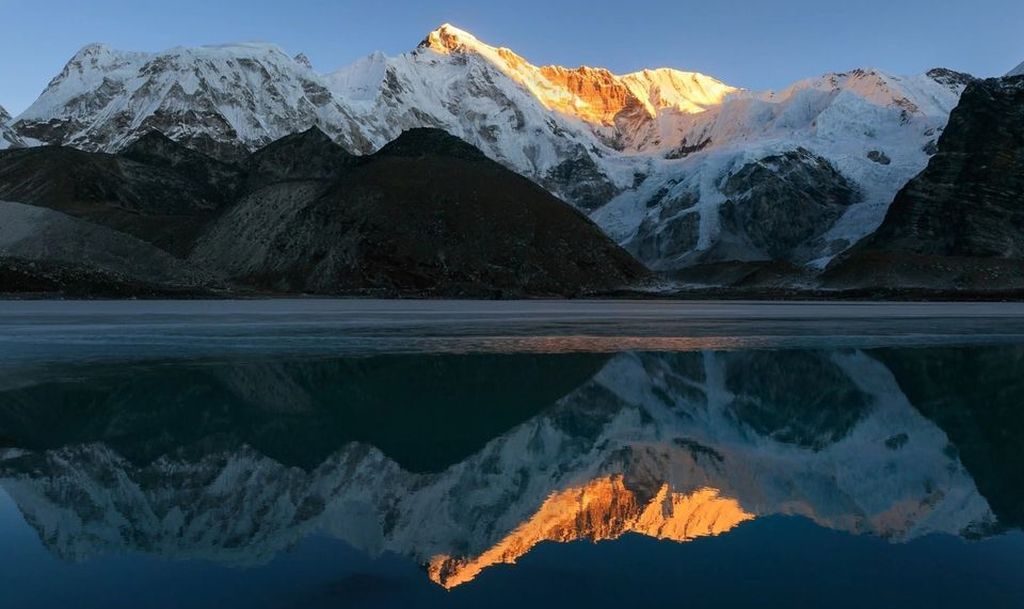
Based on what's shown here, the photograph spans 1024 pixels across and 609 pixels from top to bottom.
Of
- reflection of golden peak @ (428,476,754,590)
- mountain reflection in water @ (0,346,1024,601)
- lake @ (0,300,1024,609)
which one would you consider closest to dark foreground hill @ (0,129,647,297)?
mountain reflection in water @ (0,346,1024,601)

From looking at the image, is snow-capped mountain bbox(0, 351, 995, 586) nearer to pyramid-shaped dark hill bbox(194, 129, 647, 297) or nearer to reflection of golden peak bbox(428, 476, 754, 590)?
reflection of golden peak bbox(428, 476, 754, 590)

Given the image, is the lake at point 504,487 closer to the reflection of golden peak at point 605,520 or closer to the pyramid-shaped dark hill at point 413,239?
the reflection of golden peak at point 605,520

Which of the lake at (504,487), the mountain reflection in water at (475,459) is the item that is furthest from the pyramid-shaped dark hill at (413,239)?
the mountain reflection in water at (475,459)

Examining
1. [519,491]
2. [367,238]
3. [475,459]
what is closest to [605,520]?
[519,491]

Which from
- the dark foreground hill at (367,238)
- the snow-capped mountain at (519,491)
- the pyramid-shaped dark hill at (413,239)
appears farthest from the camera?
the pyramid-shaped dark hill at (413,239)

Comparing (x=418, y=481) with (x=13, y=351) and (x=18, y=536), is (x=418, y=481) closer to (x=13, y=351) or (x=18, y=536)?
(x=18, y=536)

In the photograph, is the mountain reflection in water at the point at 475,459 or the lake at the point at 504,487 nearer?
the lake at the point at 504,487
